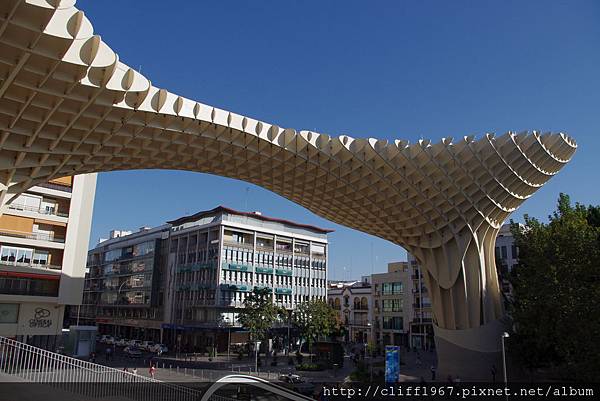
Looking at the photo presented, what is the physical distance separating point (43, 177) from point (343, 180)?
726 inches

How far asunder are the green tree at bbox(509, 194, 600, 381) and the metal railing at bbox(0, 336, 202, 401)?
19359 mm

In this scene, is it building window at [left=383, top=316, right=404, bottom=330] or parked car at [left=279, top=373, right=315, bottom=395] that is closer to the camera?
parked car at [left=279, top=373, right=315, bottom=395]

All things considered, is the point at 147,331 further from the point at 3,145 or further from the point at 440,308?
the point at 3,145

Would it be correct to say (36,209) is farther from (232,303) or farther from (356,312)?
(356,312)

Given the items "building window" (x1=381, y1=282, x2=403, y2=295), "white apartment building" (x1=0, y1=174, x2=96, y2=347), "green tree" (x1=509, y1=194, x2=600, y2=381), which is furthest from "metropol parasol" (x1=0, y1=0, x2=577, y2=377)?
"building window" (x1=381, y1=282, x2=403, y2=295)

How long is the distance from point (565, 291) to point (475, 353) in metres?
11.7

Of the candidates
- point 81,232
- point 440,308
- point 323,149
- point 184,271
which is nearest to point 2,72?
point 323,149

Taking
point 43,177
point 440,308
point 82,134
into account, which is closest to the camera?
point 82,134

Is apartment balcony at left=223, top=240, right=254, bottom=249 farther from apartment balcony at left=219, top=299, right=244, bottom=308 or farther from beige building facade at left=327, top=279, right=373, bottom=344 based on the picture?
beige building facade at left=327, top=279, right=373, bottom=344

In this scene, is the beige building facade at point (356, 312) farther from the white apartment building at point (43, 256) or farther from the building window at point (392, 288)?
the white apartment building at point (43, 256)

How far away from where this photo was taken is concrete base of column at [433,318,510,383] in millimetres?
35375

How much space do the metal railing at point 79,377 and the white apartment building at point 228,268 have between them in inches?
1817

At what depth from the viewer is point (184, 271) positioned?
7281 centimetres

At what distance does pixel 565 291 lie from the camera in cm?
2600
